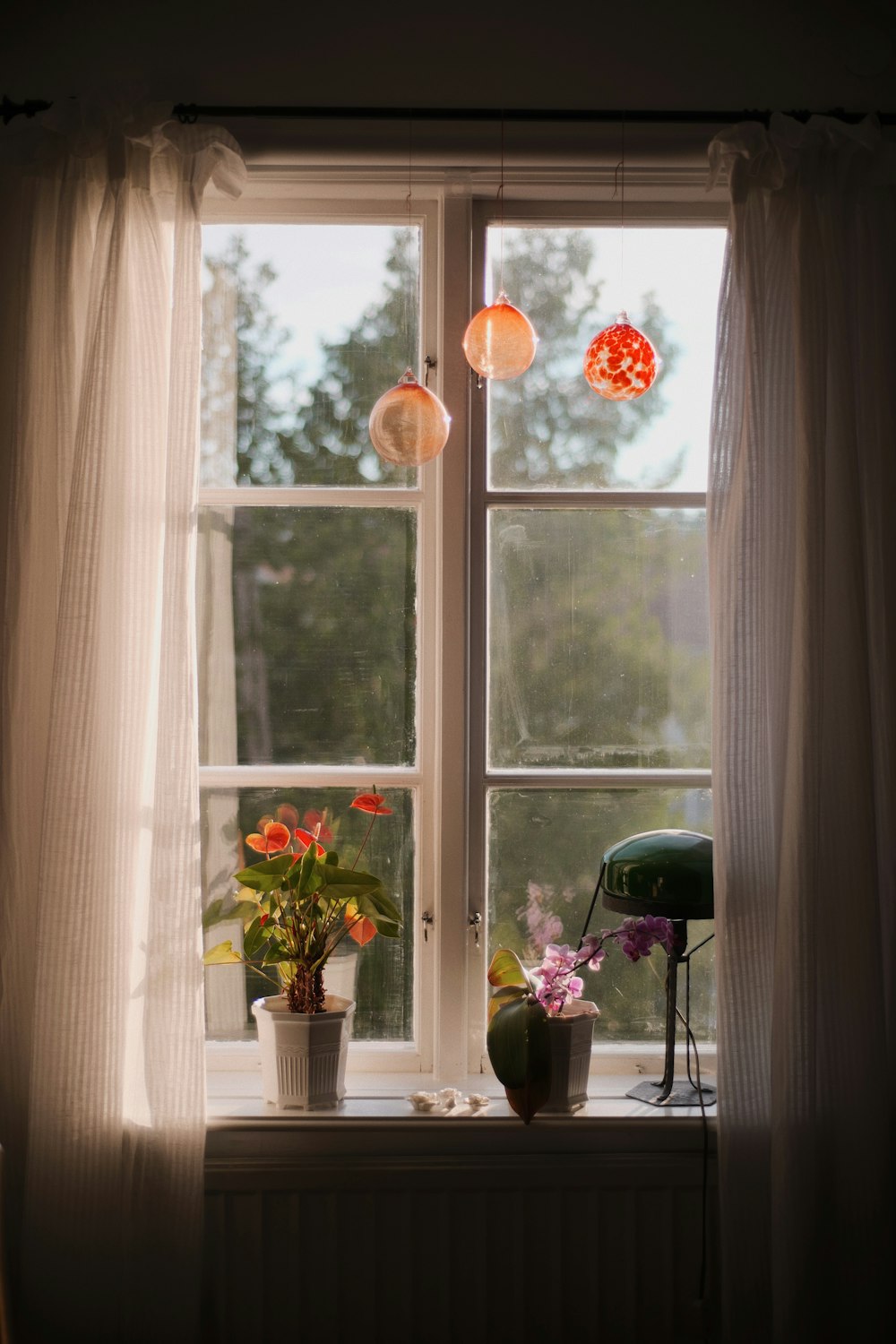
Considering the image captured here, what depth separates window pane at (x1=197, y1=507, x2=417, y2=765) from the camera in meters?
1.88

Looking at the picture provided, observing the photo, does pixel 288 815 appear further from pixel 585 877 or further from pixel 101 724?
pixel 585 877

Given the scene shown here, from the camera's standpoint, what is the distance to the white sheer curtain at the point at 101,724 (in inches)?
61.9

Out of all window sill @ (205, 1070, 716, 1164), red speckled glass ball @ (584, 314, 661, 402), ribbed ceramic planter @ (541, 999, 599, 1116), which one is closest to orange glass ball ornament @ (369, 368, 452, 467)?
red speckled glass ball @ (584, 314, 661, 402)

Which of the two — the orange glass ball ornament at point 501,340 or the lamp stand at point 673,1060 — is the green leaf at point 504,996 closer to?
the lamp stand at point 673,1060

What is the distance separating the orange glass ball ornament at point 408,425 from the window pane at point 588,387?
358 millimetres

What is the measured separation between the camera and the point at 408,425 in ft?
5.03

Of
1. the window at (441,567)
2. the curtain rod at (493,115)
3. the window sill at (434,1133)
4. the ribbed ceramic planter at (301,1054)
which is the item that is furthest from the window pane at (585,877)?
the curtain rod at (493,115)

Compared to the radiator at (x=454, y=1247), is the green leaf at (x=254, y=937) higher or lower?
higher

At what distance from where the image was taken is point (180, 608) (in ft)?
5.38

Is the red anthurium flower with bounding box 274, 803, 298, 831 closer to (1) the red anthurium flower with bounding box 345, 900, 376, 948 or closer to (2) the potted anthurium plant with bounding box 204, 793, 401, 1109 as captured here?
(2) the potted anthurium plant with bounding box 204, 793, 401, 1109

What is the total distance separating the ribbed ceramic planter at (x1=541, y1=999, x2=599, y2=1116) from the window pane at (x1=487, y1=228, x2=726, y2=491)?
3.10ft

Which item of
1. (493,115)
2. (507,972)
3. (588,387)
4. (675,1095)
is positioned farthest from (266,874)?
(493,115)

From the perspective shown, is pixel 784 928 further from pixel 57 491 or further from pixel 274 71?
pixel 274 71

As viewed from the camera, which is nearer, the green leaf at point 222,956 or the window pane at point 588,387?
the green leaf at point 222,956
